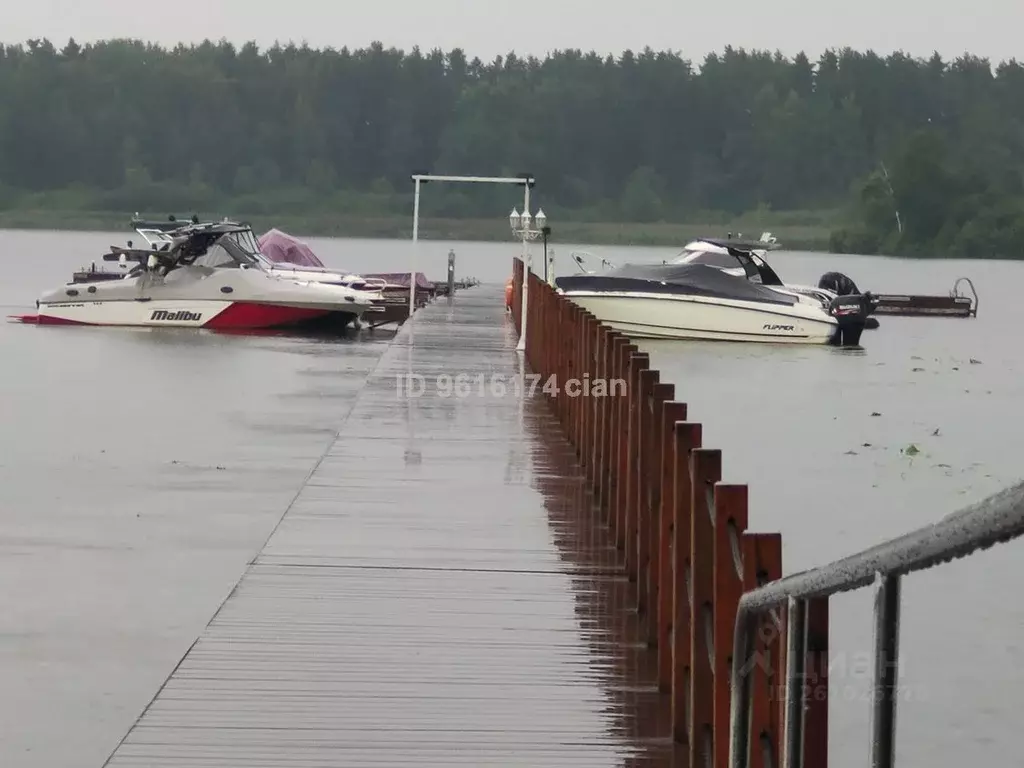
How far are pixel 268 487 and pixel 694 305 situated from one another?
21013mm

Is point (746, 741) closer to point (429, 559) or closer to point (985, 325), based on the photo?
point (429, 559)

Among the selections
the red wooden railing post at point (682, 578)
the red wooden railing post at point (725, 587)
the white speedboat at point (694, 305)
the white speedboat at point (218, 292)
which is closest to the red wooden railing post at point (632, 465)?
the red wooden railing post at point (682, 578)

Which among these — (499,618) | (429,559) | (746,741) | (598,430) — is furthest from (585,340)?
(746,741)

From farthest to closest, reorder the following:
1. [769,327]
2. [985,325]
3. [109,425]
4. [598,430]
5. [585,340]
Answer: [985,325], [769,327], [109,425], [585,340], [598,430]

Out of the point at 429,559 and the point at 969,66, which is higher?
the point at 969,66

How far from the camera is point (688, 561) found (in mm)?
6750

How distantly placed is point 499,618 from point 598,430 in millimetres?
3852

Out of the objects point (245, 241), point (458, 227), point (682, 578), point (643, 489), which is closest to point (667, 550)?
point (682, 578)

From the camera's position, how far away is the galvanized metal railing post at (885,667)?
132 inches

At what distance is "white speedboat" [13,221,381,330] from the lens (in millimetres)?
32312

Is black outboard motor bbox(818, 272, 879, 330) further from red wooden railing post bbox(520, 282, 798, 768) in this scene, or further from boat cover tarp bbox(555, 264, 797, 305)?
red wooden railing post bbox(520, 282, 798, 768)

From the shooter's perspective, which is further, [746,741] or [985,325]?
[985,325]

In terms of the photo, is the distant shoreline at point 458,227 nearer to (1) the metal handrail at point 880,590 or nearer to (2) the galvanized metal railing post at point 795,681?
(1) the metal handrail at point 880,590

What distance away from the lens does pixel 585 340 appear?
555 inches
